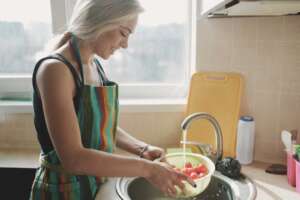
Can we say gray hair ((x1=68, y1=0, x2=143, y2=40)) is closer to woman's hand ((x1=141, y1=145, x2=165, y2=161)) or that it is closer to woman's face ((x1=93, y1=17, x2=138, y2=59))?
woman's face ((x1=93, y1=17, x2=138, y2=59))

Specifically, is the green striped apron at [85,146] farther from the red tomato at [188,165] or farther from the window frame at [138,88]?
the window frame at [138,88]

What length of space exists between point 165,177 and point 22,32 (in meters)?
1.11

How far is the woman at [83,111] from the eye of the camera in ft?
2.93

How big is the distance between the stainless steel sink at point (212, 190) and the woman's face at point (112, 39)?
1.43 ft

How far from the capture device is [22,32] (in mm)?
1671

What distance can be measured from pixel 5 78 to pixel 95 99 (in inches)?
33.8

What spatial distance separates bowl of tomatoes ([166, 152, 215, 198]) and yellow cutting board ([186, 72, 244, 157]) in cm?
25

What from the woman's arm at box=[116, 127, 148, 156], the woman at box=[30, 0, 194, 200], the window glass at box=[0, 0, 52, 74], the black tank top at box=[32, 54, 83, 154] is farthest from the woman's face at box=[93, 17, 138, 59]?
the window glass at box=[0, 0, 52, 74]

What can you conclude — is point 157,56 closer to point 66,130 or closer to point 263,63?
point 263,63

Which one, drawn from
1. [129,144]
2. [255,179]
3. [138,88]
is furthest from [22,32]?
[255,179]

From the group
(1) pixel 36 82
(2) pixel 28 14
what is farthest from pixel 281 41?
(2) pixel 28 14

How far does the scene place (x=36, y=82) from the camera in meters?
0.96

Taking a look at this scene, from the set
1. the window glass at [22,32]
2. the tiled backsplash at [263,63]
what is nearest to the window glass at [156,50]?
the tiled backsplash at [263,63]

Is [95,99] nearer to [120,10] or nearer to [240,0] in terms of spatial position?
[120,10]
